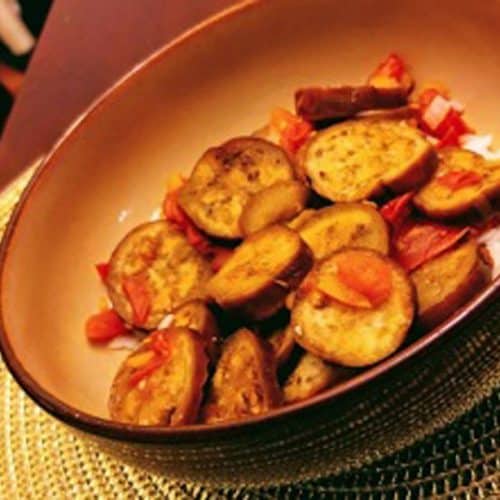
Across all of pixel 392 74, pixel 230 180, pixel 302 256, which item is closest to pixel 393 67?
pixel 392 74

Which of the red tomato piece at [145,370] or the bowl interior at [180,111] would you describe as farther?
the bowl interior at [180,111]

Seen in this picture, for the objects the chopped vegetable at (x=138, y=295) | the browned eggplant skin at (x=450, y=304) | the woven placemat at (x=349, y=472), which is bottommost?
the woven placemat at (x=349, y=472)

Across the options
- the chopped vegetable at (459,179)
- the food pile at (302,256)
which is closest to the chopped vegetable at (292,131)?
the food pile at (302,256)

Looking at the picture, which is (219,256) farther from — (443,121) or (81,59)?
(81,59)

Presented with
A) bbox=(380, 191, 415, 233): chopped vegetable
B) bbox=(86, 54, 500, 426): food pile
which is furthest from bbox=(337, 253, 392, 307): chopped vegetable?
bbox=(380, 191, 415, 233): chopped vegetable

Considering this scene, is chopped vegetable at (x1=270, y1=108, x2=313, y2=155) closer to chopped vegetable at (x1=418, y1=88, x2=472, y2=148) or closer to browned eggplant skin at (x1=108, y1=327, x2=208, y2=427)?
chopped vegetable at (x1=418, y1=88, x2=472, y2=148)

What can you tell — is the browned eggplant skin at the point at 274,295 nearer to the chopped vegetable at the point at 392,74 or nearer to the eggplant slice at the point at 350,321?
the eggplant slice at the point at 350,321

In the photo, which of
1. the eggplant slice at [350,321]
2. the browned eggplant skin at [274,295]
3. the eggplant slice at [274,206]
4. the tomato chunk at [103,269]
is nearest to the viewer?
the eggplant slice at [350,321]
